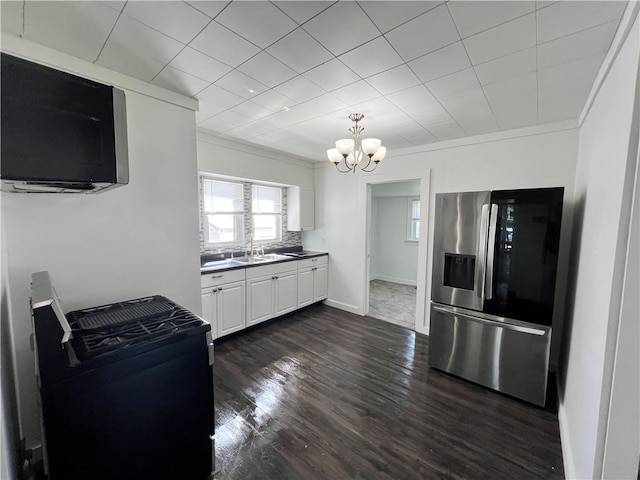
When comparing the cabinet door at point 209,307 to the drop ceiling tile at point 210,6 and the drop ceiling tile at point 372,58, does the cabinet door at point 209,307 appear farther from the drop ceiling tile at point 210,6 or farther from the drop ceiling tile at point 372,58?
the drop ceiling tile at point 372,58

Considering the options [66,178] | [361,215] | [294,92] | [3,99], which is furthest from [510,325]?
[3,99]

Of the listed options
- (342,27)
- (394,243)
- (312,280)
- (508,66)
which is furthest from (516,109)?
(394,243)

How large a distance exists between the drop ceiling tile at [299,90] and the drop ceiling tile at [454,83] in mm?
835

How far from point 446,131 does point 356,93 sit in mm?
1409

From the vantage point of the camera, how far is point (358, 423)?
6.37 ft

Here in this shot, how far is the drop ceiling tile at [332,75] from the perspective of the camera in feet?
5.52

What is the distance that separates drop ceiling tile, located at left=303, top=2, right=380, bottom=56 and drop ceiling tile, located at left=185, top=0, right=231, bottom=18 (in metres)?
0.40

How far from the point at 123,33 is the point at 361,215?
3222 millimetres

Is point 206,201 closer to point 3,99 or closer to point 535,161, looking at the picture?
point 3,99

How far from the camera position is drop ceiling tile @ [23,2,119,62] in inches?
48.2

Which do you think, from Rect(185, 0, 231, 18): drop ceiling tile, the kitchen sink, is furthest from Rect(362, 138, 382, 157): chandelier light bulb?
the kitchen sink

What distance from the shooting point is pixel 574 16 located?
123 centimetres

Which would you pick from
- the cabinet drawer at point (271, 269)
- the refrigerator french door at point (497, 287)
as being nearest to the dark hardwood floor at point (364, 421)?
the refrigerator french door at point (497, 287)

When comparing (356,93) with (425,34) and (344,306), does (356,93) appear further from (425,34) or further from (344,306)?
(344,306)
